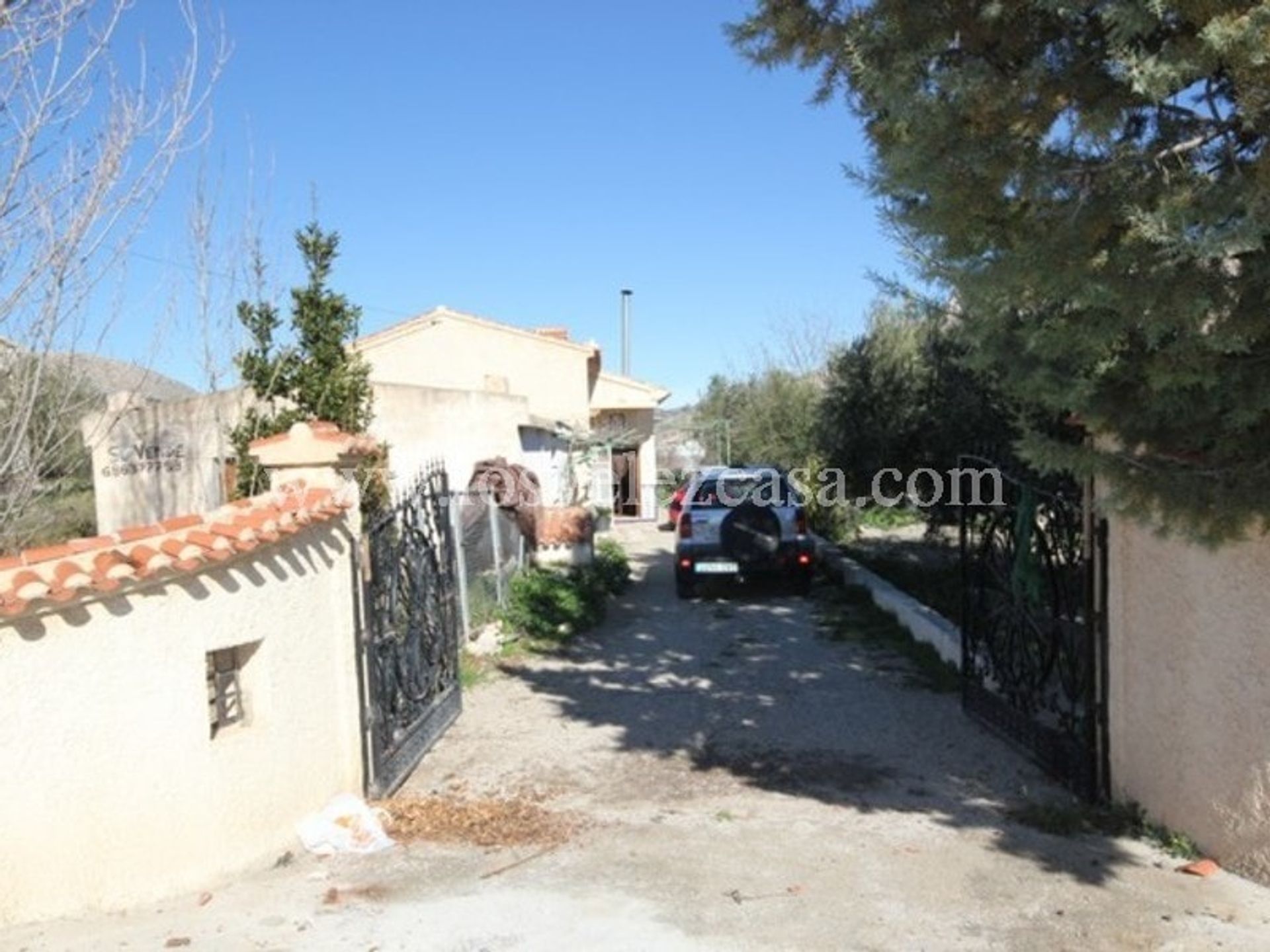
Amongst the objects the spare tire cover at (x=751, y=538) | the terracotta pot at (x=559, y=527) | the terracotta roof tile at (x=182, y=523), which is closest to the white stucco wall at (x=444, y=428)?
the terracotta pot at (x=559, y=527)

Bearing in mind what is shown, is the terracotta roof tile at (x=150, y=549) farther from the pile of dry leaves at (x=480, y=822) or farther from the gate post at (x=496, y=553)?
the gate post at (x=496, y=553)

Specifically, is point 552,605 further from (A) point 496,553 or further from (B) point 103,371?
(B) point 103,371

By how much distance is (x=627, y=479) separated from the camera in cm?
3017

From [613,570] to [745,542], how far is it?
2332 mm

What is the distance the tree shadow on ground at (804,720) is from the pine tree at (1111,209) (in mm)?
1962

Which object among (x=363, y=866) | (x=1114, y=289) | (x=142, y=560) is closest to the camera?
(x=1114, y=289)

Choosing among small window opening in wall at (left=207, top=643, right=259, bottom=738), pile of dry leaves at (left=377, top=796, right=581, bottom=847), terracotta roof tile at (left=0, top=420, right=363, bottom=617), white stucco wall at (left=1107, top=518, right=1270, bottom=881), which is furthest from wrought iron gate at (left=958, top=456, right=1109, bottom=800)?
small window opening in wall at (left=207, top=643, right=259, bottom=738)

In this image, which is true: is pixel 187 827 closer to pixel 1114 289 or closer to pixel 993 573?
pixel 1114 289

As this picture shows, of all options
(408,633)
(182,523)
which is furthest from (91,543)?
(408,633)

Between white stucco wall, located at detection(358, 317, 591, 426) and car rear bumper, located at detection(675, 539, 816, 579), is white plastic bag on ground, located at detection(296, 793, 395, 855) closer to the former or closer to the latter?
car rear bumper, located at detection(675, 539, 816, 579)

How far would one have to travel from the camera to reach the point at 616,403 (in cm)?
2952

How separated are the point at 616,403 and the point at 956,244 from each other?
85.0 feet

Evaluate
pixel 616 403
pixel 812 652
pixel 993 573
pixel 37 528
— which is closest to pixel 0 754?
pixel 37 528

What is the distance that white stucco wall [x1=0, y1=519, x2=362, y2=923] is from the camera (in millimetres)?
3734
